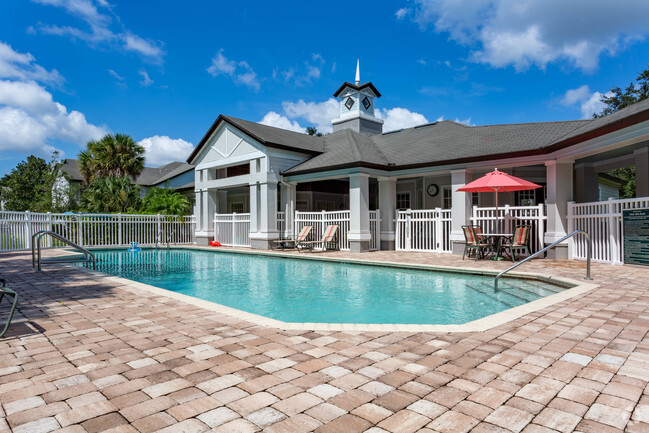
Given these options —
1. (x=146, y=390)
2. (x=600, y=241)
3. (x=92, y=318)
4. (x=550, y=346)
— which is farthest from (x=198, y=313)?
(x=600, y=241)

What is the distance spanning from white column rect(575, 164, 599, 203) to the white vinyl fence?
17914 mm

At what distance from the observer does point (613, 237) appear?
9.42 metres

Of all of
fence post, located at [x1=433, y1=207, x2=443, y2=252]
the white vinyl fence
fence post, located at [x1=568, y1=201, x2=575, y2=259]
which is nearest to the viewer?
fence post, located at [x1=568, y1=201, x2=575, y2=259]

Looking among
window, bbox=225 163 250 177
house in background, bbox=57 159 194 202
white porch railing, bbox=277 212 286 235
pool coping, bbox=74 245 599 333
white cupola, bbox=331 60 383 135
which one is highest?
white cupola, bbox=331 60 383 135

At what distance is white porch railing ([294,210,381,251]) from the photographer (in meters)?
→ 14.9

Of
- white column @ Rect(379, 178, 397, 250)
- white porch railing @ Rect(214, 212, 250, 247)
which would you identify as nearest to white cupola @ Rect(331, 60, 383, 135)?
white column @ Rect(379, 178, 397, 250)

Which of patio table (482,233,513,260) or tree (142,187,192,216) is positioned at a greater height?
tree (142,187,192,216)

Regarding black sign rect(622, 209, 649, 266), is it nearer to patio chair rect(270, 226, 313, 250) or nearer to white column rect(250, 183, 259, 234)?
patio chair rect(270, 226, 313, 250)

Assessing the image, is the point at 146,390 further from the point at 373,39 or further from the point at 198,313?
the point at 373,39

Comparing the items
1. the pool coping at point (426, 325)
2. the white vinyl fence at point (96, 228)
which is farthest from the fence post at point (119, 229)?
the pool coping at point (426, 325)

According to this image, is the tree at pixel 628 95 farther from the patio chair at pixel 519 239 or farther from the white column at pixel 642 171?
the patio chair at pixel 519 239

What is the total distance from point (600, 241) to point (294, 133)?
13940 millimetres

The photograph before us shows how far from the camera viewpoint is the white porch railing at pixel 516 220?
1158 centimetres

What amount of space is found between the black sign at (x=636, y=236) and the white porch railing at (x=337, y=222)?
768cm
